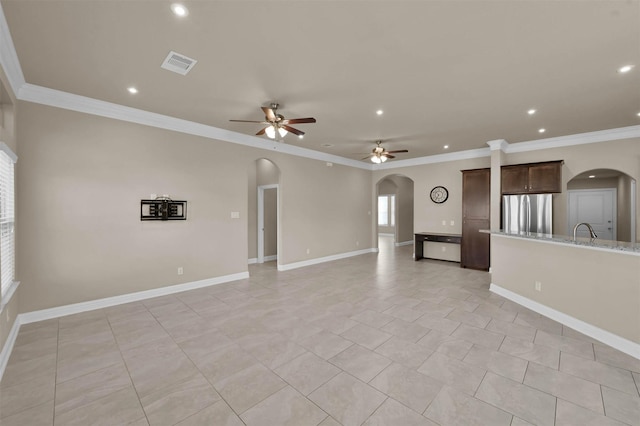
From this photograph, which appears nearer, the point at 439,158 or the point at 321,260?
the point at 321,260

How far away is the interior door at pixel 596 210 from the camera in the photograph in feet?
27.2

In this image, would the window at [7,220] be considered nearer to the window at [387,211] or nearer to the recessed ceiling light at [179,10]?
the recessed ceiling light at [179,10]

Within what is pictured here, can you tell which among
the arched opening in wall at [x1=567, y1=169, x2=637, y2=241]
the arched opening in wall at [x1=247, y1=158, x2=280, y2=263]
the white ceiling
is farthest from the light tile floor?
the arched opening in wall at [x1=567, y1=169, x2=637, y2=241]

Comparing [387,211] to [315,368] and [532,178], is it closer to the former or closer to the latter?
[532,178]

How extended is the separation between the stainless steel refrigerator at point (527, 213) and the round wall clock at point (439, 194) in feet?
5.40

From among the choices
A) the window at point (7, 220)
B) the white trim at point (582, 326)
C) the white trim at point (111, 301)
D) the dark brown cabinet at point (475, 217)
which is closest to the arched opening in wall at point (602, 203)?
the dark brown cabinet at point (475, 217)

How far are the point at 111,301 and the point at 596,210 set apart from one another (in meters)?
13.0

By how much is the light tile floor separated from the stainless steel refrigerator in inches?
95.7

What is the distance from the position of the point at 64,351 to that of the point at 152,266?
173cm

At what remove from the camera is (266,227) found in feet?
24.5

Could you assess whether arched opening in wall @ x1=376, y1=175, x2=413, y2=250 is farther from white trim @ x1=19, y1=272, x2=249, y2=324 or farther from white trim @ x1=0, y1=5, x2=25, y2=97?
white trim @ x1=0, y1=5, x2=25, y2=97

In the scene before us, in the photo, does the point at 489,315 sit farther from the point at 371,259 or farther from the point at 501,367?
the point at 371,259

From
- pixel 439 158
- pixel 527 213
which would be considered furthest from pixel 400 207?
pixel 527 213

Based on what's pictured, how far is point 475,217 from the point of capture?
257 inches
